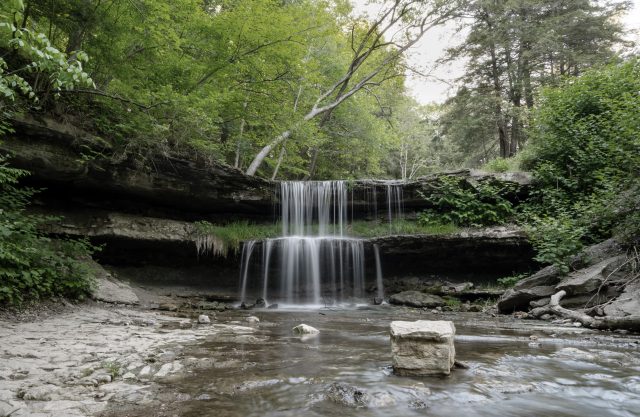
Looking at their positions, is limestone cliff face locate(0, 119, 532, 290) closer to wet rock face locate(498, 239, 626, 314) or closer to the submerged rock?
wet rock face locate(498, 239, 626, 314)

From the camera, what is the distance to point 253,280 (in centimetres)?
1432

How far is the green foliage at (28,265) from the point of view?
5887mm

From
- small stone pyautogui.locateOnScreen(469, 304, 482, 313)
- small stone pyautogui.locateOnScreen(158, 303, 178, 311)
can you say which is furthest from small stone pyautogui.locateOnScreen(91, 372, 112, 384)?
small stone pyautogui.locateOnScreen(469, 304, 482, 313)

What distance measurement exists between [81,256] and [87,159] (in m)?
2.54

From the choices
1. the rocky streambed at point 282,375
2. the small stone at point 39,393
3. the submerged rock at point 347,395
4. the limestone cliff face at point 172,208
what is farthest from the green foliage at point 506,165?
Result: the small stone at point 39,393

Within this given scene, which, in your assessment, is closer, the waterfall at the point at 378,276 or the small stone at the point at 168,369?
the small stone at the point at 168,369

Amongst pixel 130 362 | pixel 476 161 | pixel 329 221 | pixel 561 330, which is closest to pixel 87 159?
pixel 130 362

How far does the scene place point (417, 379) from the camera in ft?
12.0

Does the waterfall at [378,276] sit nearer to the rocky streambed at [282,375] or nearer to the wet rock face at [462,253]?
the wet rock face at [462,253]

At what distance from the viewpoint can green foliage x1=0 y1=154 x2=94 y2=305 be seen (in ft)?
19.3

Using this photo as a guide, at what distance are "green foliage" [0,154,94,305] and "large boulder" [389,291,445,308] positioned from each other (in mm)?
8836

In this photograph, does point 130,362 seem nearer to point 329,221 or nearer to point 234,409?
point 234,409

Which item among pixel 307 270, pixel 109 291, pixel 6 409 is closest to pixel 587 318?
pixel 6 409

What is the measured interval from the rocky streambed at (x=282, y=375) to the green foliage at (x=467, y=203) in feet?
26.7
